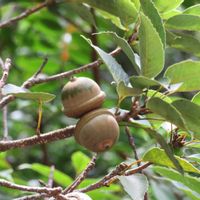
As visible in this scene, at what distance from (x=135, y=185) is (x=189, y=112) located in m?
0.18

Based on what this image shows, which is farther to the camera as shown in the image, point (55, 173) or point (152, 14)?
point (55, 173)

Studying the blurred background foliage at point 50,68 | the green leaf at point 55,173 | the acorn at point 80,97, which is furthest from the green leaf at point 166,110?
the blurred background foliage at point 50,68

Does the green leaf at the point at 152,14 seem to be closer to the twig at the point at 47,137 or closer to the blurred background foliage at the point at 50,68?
the twig at the point at 47,137

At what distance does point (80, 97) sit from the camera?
109cm

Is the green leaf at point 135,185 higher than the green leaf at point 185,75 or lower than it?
lower

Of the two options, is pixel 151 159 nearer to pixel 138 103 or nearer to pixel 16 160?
pixel 138 103

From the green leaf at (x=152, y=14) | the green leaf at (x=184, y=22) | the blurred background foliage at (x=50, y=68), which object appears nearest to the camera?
the green leaf at (x=152, y=14)

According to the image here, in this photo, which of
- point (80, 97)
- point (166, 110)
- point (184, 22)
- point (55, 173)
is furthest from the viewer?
point (55, 173)

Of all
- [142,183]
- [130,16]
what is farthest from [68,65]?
[142,183]

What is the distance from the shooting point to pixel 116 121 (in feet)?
3.56

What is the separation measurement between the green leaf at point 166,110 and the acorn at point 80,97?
129mm

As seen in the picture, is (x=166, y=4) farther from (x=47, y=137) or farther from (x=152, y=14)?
(x=47, y=137)

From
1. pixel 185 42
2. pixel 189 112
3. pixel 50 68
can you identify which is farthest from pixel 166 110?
pixel 50 68

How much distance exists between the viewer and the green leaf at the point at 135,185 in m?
1.08
